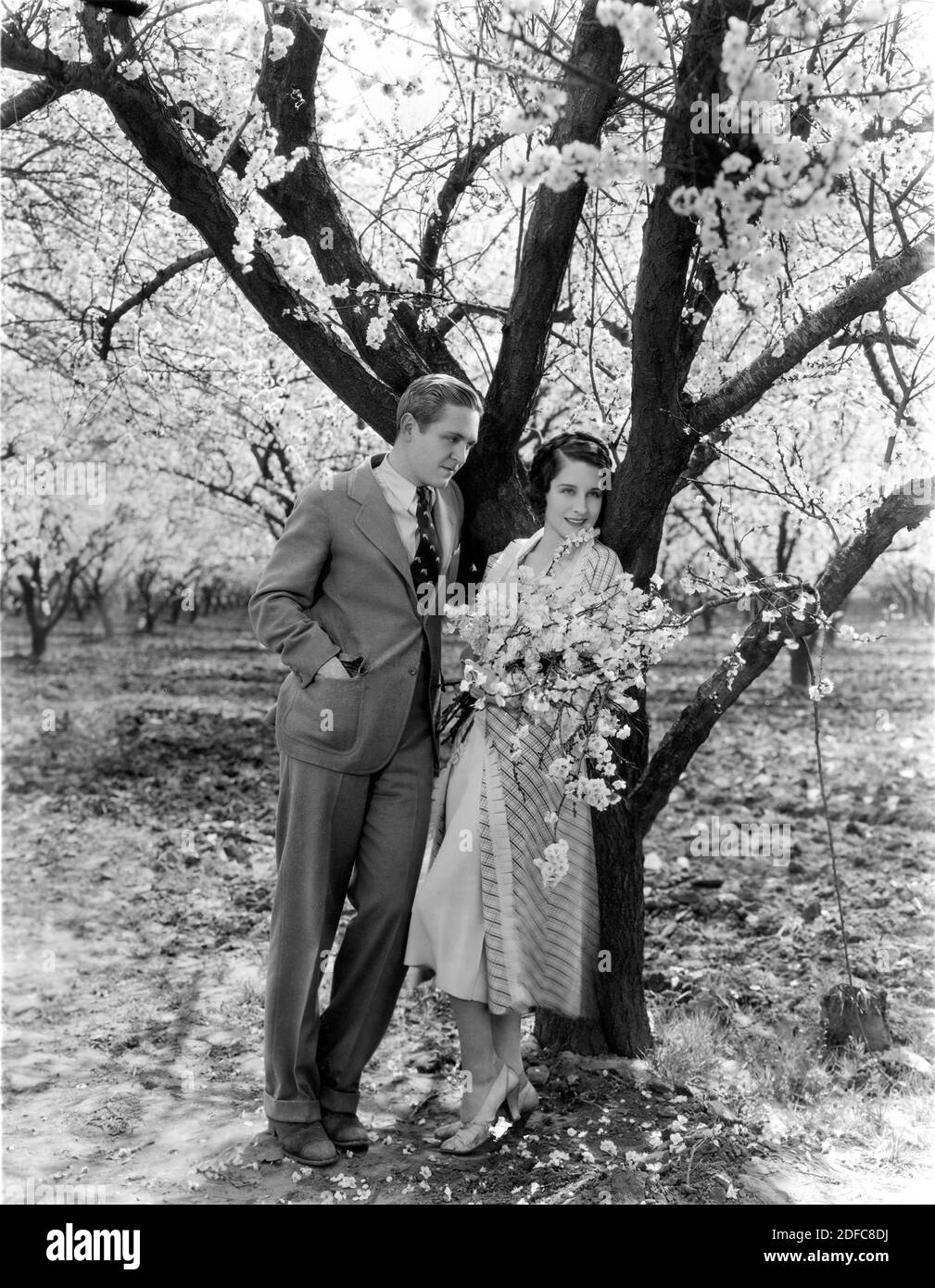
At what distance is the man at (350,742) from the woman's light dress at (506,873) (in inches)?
5.3

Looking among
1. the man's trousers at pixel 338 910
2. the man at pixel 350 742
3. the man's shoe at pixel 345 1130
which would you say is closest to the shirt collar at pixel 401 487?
the man at pixel 350 742

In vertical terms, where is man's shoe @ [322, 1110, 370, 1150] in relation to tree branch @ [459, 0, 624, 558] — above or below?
below

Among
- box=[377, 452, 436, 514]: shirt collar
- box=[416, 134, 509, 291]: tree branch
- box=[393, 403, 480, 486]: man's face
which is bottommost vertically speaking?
box=[377, 452, 436, 514]: shirt collar

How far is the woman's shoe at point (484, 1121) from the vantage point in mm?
3541

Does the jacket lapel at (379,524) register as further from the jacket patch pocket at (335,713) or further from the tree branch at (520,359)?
the tree branch at (520,359)

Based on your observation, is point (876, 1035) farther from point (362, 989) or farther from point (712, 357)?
point (712, 357)

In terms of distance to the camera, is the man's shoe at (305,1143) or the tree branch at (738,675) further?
the tree branch at (738,675)

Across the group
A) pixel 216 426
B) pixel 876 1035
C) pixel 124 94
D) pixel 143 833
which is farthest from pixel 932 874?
pixel 216 426

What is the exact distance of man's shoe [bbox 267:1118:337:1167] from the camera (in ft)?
11.6

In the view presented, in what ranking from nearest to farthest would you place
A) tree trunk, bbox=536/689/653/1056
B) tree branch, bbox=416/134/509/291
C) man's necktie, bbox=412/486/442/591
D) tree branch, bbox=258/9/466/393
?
man's necktie, bbox=412/486/442/591 → tree branch, bbox=258/9/466/393 → tree trunk, bbox=536/689/653/1056 → tree branch, bbox=416/134/509/291

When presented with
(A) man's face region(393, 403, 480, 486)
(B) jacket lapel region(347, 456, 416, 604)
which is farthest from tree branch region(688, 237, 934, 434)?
(B) jacket lapel region(347, 456, 416, 604)

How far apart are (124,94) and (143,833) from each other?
6.22m

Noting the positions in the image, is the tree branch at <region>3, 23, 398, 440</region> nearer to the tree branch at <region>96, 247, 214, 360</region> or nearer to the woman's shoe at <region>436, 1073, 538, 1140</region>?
the tree branch at <region>96, 247, 214, 360</region>

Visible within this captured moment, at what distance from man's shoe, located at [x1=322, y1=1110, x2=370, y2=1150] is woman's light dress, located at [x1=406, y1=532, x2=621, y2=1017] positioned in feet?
1.89
